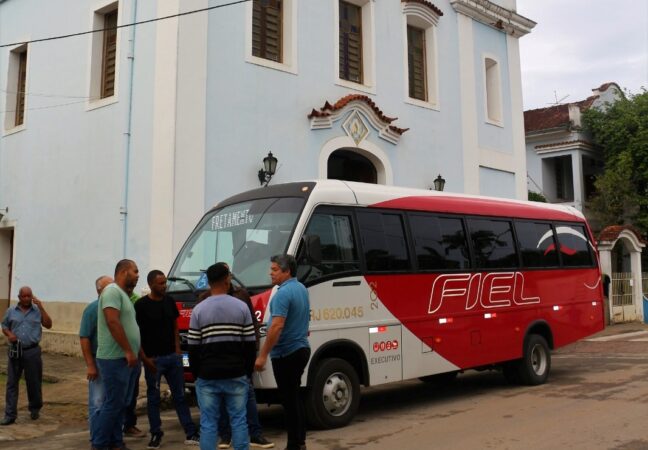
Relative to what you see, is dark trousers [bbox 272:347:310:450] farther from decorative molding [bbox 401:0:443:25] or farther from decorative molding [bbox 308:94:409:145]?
decorative molding [bbox 401:0:443:25]

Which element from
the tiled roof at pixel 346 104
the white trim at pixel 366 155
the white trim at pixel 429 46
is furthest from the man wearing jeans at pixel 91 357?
the white trim at pixel 429 46

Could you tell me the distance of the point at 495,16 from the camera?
19312 millimetres

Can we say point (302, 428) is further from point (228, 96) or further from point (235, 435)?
point (228, 96)

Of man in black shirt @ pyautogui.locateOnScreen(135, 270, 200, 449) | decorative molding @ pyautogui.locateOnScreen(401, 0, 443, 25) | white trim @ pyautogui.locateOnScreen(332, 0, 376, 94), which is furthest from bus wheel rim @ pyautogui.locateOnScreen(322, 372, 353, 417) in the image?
decorative molding @ pyautogui.locateOnScreen(401, 0, 443, 25)

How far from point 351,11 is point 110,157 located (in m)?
6.66

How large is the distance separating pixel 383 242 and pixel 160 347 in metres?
3.04

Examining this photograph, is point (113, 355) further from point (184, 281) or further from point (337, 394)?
point (337, 394)

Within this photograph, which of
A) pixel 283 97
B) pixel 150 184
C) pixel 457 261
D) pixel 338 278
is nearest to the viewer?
pixel 338 278

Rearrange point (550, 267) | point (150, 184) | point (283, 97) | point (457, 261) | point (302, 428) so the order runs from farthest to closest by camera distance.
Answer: point (283, 97) → point (150, 184) → point (550, 267) → point (457, 261) → point (302, 428)

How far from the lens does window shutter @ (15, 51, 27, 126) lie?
16594 millimetres

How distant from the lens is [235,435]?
5.36 meters

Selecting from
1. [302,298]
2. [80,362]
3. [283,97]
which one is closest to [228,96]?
[283,97]

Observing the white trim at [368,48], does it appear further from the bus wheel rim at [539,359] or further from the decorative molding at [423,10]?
the bus wheel rim at [539,359]

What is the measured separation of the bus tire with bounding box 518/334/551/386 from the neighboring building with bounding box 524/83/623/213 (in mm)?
19381
